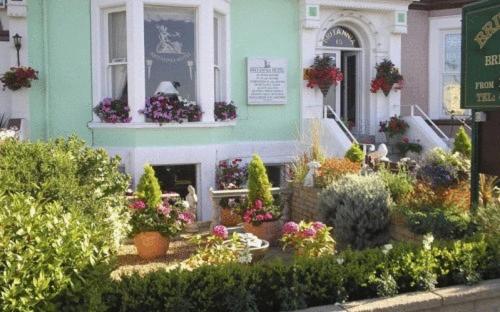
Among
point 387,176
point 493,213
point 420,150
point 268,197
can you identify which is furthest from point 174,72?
point 493,213

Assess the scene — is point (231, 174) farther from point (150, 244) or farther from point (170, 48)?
point (150, 244)

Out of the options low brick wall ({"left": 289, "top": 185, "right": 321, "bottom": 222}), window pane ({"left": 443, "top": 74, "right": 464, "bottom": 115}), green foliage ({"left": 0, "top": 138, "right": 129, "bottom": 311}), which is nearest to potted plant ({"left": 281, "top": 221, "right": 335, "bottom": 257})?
low brick wall ({"left": 289, "top": 185, "right": 321, "bottom": 222})

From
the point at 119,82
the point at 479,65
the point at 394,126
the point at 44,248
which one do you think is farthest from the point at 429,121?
the point at 44,248

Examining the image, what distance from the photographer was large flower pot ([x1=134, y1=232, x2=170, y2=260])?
7.83 m

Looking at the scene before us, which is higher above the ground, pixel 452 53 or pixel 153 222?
pixel 452 53

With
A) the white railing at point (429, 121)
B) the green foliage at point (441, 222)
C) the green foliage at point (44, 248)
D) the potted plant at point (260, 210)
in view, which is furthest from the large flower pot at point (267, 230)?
the white railing at point (429, 121)

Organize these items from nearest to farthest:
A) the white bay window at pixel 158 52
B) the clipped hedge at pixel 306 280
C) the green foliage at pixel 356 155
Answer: the clipped hedge at pixel 306 280
the green foliage at pixel 356 155
the white bay window at pixel 158 52

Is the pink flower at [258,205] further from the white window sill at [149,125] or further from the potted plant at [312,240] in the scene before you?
the white window sill at [149,125]

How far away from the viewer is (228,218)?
9.80 m

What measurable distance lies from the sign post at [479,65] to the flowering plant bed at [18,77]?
24.2ft

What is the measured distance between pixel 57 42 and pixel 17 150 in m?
5.03

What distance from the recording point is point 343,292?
15.3ft

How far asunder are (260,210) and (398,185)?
1972mm

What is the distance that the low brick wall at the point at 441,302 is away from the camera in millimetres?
4473
